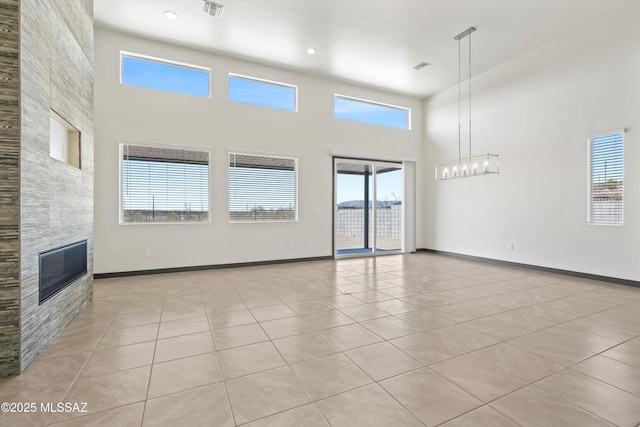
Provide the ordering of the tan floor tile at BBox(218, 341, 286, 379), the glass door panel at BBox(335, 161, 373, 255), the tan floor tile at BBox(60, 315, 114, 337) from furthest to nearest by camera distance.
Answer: the glass door panel at BBox(335, 161, 373, 255) < the tan floor tile at BBox(60, 315, 114, 337) < the tan floor tile at BBox(218, 341, 286, 379)

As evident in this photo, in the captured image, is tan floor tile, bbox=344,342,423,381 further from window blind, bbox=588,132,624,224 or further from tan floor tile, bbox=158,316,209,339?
window blind, bbox=588,132,624,224

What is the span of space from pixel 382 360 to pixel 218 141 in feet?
16.4

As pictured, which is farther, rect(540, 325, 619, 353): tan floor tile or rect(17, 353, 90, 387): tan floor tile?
rect(540, 325, 619, 353): tan floor tile

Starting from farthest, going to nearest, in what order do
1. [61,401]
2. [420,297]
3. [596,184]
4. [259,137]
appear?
[259,137] → [596,184] → [420,297] → [61,401]

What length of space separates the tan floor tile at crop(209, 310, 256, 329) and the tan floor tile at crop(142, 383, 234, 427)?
42.9 inches

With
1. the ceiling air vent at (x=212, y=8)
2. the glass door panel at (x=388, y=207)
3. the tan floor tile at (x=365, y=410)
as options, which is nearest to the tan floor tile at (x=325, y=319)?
the tan floor tile at (x=365, y=410)

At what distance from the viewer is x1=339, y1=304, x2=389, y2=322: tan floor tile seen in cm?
314

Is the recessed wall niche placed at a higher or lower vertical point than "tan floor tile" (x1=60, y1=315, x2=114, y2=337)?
higher

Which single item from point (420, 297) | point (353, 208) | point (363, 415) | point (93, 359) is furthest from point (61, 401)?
point (353, 208)

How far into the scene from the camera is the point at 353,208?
24.5ft

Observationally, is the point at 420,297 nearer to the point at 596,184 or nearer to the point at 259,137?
the point at 596,184

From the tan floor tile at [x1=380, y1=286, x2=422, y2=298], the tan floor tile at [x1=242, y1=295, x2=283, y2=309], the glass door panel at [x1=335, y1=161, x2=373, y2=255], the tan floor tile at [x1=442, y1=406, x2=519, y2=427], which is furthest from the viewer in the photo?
the glass door panel at [x1=335, y1=161, x2=373, y2=255]

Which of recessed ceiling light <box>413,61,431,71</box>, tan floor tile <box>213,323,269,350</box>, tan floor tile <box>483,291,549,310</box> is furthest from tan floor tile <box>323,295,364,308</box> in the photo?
recessed ceiling light <box>413,61,431,71</box>

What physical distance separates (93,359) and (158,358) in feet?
1.62
